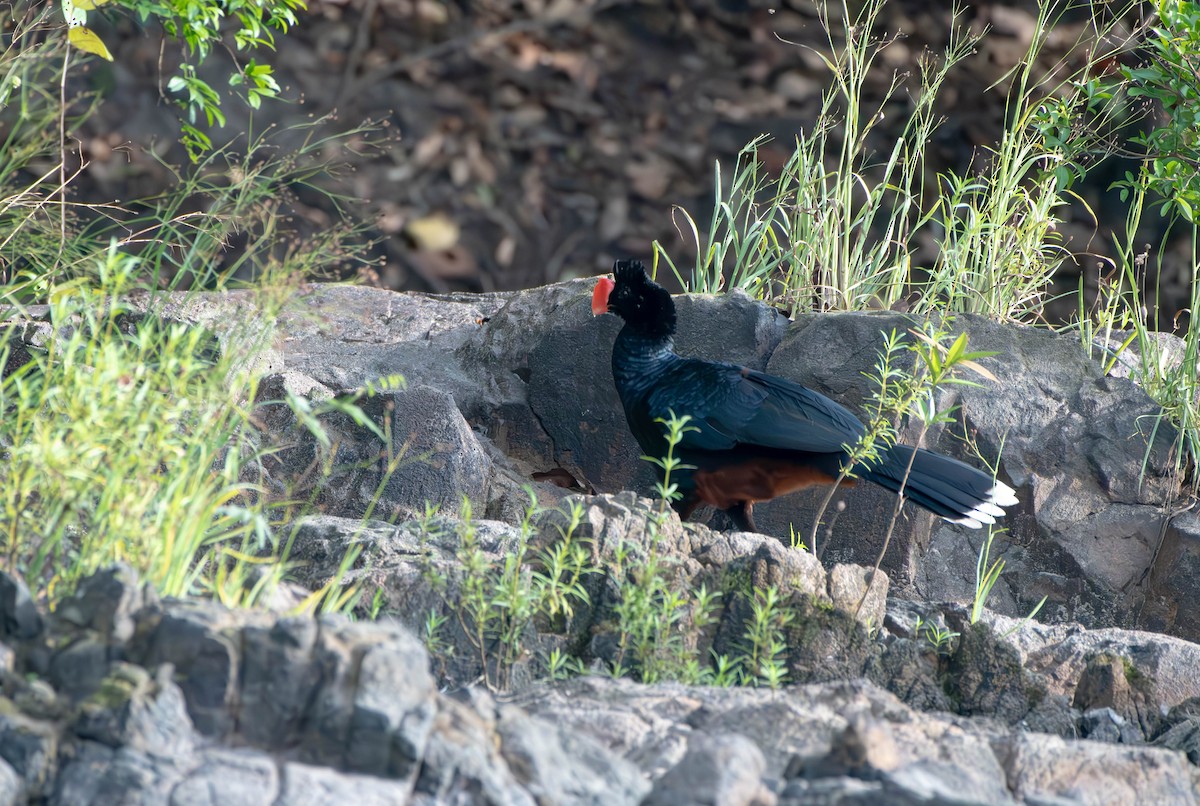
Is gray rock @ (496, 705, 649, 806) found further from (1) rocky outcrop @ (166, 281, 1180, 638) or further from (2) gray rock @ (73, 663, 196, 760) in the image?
(1) rocky outcrop @ (166, 281, 1180, 638)

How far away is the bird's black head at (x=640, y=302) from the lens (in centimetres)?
411

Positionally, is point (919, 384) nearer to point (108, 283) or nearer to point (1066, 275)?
point (108, 283)

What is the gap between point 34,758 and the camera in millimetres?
1783

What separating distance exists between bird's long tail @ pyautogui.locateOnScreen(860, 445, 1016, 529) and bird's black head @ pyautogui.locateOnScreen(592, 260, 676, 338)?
31.4 inches

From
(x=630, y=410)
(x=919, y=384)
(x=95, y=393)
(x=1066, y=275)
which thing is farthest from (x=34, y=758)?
(x=1066, y=275)

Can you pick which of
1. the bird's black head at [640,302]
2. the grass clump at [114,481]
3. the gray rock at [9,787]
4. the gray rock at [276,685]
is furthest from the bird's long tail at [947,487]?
the gray rock at [9,787]

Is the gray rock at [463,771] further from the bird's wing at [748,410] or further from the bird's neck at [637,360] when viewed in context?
the bird's neck at [637,360]

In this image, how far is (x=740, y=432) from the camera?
3.79 metres

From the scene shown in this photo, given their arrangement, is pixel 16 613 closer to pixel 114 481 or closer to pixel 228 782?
pixel 114 481

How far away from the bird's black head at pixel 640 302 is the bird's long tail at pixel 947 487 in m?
0.80

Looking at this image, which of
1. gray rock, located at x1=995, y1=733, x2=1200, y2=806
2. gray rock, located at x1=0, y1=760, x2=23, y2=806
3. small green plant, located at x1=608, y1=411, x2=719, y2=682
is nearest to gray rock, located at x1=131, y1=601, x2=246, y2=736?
gray rock, located at x1=0, y1=760, x2=23, y2=806

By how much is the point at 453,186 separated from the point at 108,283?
15.2 ft

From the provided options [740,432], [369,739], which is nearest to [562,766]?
[369,739]

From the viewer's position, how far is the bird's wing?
3.71m
